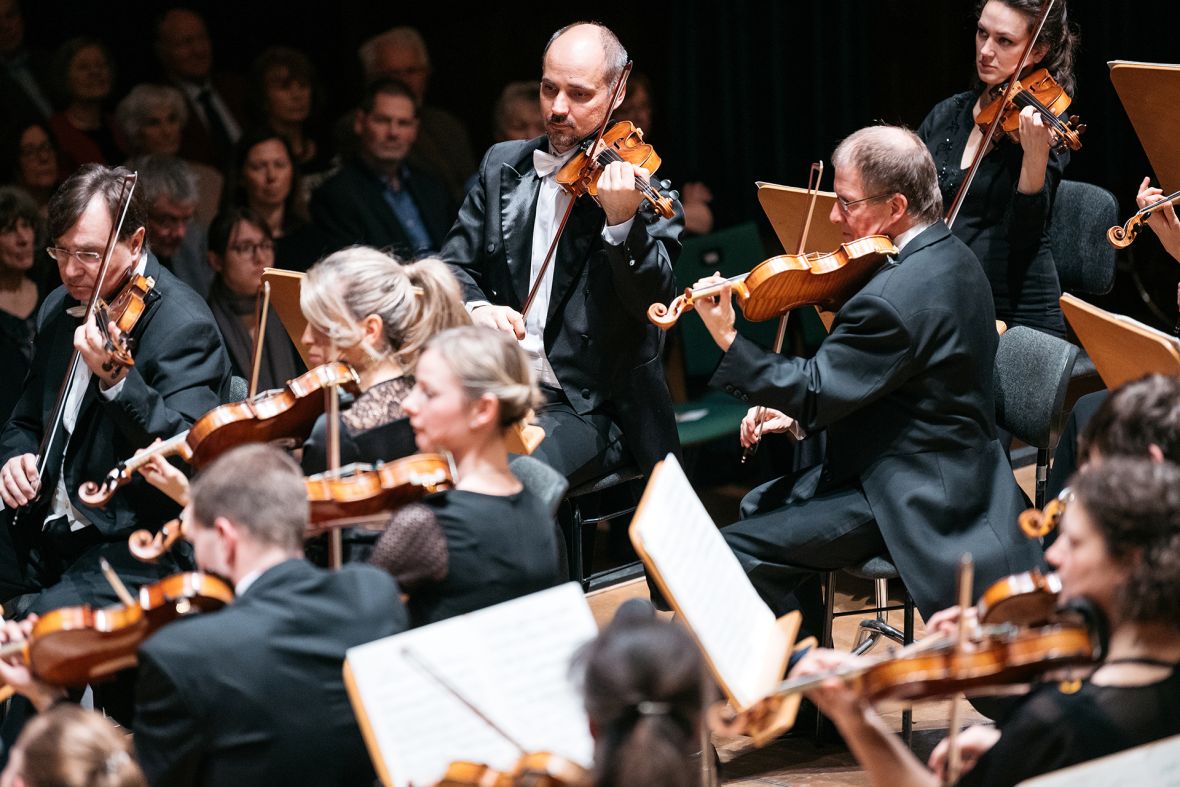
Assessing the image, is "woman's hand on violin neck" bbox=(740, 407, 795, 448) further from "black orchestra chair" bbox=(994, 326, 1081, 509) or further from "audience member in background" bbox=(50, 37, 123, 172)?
"audience member in background" bbox=(50, 37, 123, 172)

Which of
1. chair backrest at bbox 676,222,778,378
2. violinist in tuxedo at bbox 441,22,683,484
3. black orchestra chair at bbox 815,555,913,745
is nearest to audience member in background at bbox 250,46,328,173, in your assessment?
chair backrest at bbox 676,222,778,378

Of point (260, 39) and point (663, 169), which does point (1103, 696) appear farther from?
point (260, 39)

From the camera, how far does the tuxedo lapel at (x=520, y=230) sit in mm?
3947

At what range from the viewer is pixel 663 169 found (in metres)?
5.84

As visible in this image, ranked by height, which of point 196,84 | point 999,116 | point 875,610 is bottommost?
point 875,610

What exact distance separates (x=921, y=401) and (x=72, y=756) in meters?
1.96

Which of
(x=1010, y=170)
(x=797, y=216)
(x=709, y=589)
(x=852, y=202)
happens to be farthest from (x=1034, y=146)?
(x=709, y=589)

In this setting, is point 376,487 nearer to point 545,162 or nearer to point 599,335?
point 599,335

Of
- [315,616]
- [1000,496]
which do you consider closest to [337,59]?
[1000,496]

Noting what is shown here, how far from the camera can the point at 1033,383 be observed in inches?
145

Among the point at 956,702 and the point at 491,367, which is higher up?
the point at 491,367

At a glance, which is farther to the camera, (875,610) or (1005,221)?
(1005,221)

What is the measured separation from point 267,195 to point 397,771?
372 centimetres

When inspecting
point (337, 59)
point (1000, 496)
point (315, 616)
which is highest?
point (337, 59)
